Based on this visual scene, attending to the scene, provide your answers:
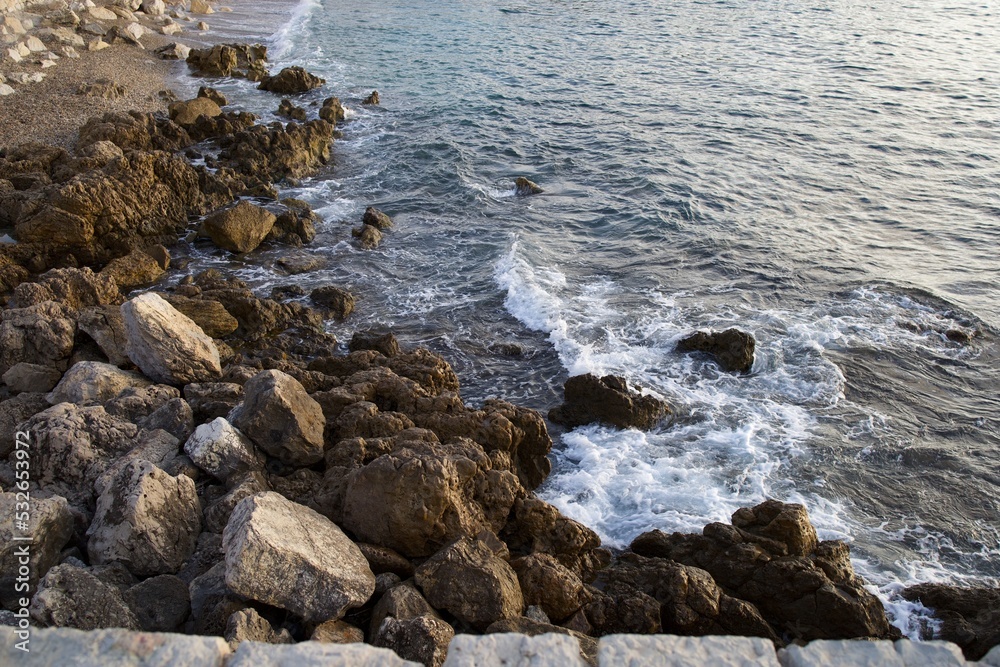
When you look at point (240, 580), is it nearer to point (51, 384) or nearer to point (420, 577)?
point (420, 577)

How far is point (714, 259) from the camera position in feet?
54.9

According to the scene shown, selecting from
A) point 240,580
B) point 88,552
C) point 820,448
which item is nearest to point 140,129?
point 88,552

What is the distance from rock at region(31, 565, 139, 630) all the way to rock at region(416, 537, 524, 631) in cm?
256

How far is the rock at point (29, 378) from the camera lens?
376 inches

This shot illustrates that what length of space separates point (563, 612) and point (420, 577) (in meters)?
1.53

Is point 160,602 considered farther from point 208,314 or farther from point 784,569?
point 208,314

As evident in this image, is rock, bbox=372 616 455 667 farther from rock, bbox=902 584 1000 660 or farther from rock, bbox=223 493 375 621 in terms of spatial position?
rock, bbox=902 584 1000 660

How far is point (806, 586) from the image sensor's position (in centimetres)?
760

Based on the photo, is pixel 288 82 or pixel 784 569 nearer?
pixel 784 569

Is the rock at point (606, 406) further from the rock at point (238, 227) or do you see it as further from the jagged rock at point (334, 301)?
the rock at point (238, 227)

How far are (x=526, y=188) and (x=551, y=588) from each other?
15.4 meters

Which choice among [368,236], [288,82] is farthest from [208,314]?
[288,82]

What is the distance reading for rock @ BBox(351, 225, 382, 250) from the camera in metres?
17.4

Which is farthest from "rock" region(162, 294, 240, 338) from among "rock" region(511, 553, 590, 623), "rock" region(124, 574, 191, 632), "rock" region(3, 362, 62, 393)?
"rock" region(511, 553, 590, 623)
